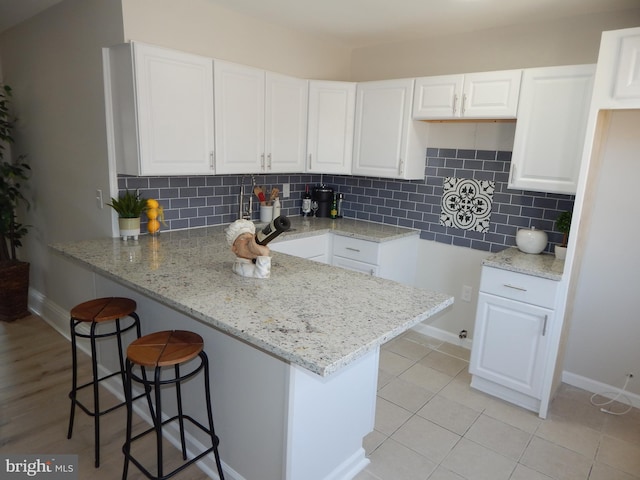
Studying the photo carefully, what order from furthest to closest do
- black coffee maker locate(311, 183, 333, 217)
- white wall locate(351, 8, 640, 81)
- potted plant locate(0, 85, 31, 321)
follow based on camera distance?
black coffee maker locate(311, 183, 333, 217)
potted plant locate(0, 85, 31, 321)
white wall locate(351, 8, 640, 81)

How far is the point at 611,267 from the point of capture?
2.77m

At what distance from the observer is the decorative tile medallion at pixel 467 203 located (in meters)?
3.27

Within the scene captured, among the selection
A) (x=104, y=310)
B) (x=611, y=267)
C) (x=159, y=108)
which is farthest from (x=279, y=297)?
(x=611, y=267)

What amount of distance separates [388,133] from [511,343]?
5.89 feet

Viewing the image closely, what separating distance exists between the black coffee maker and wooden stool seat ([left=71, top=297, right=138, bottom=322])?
211 centimetres

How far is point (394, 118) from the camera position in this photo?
→ 131 inches

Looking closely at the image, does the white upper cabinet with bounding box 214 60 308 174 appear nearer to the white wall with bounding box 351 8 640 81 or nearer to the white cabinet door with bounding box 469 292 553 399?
the white wall with bounding box 351 8 640 81

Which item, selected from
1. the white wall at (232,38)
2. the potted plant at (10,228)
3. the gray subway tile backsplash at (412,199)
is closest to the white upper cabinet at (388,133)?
the gray subway tile backsplash at (412,199)

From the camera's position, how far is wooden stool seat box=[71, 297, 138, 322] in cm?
202

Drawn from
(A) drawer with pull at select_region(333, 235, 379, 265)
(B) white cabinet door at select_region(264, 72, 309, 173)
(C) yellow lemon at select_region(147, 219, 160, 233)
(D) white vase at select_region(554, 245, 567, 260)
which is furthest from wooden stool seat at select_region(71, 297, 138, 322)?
(D) white vase at select_region(554, 245, 567, 260)

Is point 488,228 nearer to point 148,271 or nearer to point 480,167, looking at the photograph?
point 480,167

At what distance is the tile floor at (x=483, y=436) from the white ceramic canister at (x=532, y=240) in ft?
3.31

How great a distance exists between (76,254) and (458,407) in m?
2.45

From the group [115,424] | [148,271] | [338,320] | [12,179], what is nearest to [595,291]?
[338,320]
